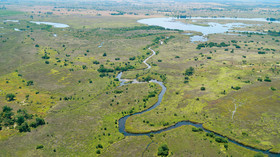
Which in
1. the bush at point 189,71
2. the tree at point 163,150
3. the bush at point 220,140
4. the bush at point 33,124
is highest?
the bush at point 189,71

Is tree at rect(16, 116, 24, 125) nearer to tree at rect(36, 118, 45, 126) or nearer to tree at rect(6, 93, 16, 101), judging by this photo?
tree at rect(36, 118, 45, 126)

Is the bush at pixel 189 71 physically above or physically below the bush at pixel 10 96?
above

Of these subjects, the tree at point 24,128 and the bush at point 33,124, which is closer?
the tree at point 24,128

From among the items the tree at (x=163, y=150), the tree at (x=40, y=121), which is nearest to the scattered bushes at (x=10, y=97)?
the tree at (x=40, y=121)

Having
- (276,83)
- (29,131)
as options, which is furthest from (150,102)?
(276,83)

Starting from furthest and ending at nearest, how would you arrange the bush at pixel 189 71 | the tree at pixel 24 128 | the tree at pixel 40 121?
1. the bush at pixel 189 71
2. the tree at pixel 40 121
3. the tree at pixel 24 128

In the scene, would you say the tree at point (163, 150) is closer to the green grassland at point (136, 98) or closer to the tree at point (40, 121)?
the green grassland at point (136, 98)

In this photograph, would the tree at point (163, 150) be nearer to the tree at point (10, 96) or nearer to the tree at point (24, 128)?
the tree at point (24, 128)

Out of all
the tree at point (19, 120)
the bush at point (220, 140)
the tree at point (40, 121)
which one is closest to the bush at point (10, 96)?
the tree at point (19, 120)

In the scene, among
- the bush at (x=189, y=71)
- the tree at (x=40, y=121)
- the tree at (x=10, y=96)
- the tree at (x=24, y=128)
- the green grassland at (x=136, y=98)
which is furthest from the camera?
the bush at (x=189, y=71)
